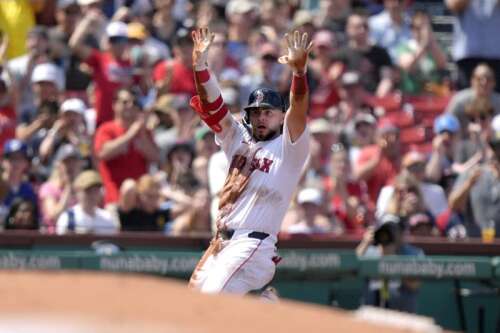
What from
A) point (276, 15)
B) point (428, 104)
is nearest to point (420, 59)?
point (428, 104)

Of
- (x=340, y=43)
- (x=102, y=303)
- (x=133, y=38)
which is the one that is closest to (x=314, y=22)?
(x=340, y=43)

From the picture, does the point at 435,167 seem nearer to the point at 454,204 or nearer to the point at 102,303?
the point at 454,204

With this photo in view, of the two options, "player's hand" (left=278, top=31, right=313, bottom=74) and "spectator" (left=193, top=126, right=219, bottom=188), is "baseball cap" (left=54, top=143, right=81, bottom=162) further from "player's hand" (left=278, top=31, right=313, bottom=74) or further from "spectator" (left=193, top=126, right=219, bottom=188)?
"player's hand" (left=278, top=31, right=313, bottom=74)

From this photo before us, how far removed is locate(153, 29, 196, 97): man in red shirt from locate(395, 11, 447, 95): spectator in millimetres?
2710

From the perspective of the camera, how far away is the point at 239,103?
13.7 m

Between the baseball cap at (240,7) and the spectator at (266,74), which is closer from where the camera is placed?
the spectator at (266,74)

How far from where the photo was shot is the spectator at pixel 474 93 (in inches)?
574

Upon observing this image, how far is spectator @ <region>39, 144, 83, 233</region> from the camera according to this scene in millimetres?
12375

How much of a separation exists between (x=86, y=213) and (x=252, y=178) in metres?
3.43

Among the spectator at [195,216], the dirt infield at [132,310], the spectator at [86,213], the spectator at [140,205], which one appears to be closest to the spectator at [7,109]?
the spectator at [86,213]

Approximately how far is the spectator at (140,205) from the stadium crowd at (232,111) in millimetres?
12

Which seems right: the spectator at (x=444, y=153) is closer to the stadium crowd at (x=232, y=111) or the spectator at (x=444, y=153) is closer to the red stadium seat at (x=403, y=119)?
the stadium crowd at (x=232, y=111)

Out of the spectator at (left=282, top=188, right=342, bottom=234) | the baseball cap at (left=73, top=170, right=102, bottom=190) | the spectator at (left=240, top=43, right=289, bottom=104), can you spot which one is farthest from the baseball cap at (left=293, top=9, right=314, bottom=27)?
the baseball cap at (left=73, top=170, right=102, bottom=190)

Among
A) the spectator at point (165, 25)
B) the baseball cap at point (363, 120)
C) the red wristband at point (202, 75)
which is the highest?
the spectator at point (165, 25)
